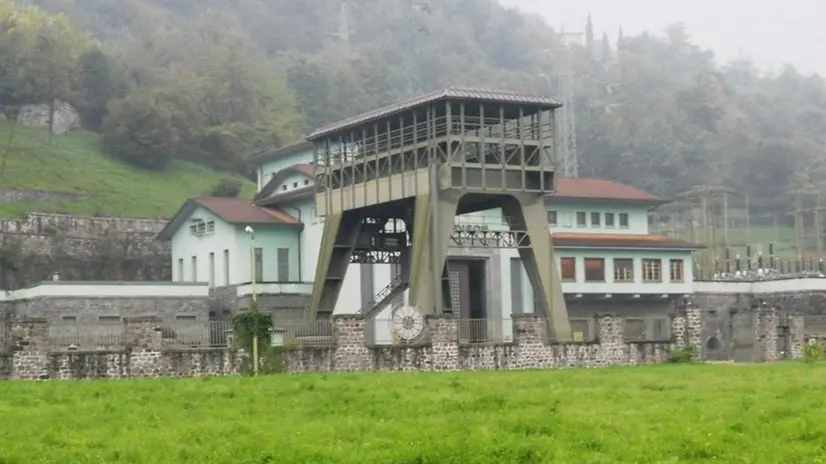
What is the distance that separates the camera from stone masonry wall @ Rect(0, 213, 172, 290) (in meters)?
78.4

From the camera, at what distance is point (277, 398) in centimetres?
2597

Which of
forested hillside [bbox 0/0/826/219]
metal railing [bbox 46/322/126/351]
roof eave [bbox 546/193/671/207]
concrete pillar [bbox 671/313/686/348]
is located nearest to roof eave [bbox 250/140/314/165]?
roof eave [bbox 546/193/671/207]

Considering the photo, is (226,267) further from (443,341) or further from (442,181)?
(443,341)

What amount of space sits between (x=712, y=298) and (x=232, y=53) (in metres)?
66.8

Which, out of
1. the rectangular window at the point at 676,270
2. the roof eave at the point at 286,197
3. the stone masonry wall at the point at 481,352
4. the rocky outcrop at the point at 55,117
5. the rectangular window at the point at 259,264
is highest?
the rocky outcrop at the point at 55,117

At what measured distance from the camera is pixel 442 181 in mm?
48344

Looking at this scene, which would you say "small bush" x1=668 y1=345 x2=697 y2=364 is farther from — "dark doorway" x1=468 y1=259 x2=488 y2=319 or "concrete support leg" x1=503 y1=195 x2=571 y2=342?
"dark doorway" x1=468 y1=259 x2=488 y2=319

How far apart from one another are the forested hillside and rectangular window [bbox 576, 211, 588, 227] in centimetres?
4021

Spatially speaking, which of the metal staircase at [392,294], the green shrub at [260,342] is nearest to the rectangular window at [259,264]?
the metal staircase at [392,294]

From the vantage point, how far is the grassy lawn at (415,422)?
18.1 meters

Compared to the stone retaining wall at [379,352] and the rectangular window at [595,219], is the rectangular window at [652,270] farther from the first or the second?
the stone retaining wall at [379,352]

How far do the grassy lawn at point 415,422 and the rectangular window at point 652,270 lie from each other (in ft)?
136

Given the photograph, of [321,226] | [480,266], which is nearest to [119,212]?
[321,226]

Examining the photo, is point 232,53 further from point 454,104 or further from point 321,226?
point 454,104
